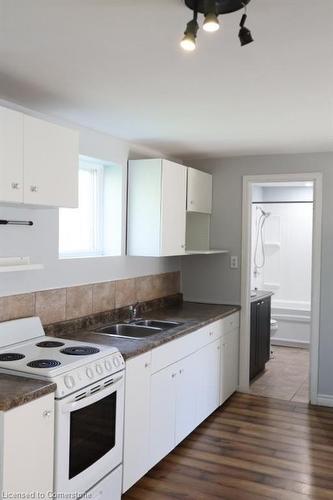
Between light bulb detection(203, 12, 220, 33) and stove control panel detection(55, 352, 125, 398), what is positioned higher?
light bulb detection(203, 12, 220, 33)

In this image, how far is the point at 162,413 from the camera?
3.05 m

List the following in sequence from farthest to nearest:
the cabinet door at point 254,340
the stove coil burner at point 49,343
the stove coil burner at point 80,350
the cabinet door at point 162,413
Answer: the cabinet door at point 254,340 → the cabinet door at point 162,413 → the stove coil burner at point 49,343 → the stove coil burner at point 80,350

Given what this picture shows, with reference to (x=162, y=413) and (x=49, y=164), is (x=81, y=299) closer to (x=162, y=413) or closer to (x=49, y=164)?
(x=162, y=413)

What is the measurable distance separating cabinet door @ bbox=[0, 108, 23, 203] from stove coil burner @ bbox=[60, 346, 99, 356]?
0.83 metres

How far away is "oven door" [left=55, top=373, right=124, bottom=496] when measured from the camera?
82.0 inches

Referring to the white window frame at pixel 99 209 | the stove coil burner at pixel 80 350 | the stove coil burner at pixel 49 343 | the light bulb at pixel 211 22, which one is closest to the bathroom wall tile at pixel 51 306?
the stove coil burner at pixel 49 343

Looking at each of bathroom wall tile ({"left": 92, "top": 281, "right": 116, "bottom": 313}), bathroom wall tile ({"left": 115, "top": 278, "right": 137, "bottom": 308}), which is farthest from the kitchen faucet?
bathroom wall tile ({"left": 92, "top": 281, "right": 116, "bottom": 313})

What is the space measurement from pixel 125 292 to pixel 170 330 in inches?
29.2

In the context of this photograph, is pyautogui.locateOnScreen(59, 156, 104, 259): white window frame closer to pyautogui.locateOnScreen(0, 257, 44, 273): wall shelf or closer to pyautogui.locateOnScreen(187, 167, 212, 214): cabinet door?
pyautogui.locateOnScreen(187, 167, 212, 214): cabinet door

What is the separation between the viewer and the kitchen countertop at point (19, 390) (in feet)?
5.95

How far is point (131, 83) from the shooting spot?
7.88 feet

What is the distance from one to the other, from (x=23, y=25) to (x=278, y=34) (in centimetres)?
98

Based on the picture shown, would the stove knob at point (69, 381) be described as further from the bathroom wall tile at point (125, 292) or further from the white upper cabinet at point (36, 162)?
the bathroom wall tile at point (125, 292)

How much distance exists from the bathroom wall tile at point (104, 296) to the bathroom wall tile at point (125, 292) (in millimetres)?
64
